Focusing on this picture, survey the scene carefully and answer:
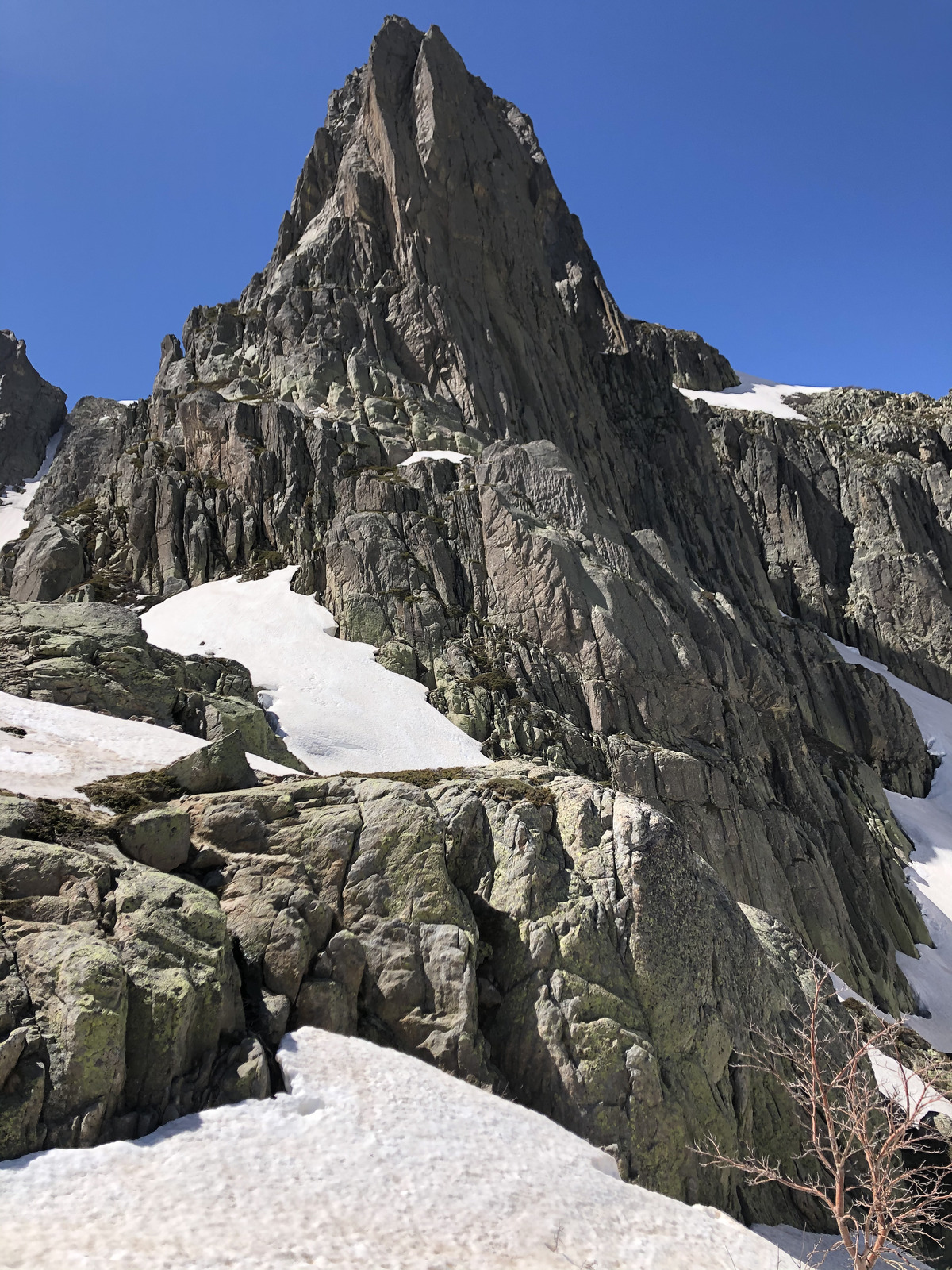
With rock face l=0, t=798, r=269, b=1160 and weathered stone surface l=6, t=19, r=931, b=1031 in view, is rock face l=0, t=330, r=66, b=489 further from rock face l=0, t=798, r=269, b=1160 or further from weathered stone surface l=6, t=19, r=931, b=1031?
rock face l=0, t=798, r=269, b=1160

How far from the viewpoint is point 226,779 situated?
752 inches

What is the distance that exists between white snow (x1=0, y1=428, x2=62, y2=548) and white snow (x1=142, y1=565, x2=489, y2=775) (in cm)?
5050

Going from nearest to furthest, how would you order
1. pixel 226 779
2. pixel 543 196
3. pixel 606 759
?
pixel 226 779, pixel 606 759, pixel 543 196

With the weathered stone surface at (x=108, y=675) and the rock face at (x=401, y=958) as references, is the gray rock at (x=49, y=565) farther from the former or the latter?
the rock face at (x=401, y=958)

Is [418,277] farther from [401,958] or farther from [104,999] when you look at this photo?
[104,999]

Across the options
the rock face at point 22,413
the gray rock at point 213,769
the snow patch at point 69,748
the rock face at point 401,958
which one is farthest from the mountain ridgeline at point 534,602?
the rock face at point 22,413

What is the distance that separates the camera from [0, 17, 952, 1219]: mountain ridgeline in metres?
15.7

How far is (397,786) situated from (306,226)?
7755 cm

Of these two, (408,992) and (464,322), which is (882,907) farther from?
(464,322)

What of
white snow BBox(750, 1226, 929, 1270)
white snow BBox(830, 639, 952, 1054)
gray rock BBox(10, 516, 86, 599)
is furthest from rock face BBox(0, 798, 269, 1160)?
gray rock BBox(10, 516, 86, 599)

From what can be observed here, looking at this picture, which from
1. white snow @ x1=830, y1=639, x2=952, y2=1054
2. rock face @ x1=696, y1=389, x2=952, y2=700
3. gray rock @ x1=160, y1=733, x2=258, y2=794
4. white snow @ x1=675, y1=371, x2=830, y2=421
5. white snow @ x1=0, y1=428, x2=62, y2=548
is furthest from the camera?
white snow @ x1=675, y1=371, x2=830, y2=421

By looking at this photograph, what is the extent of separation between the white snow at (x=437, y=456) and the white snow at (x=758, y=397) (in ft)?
235

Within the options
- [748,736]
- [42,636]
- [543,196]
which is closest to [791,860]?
[748,736]

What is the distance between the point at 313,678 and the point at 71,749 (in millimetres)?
19778
